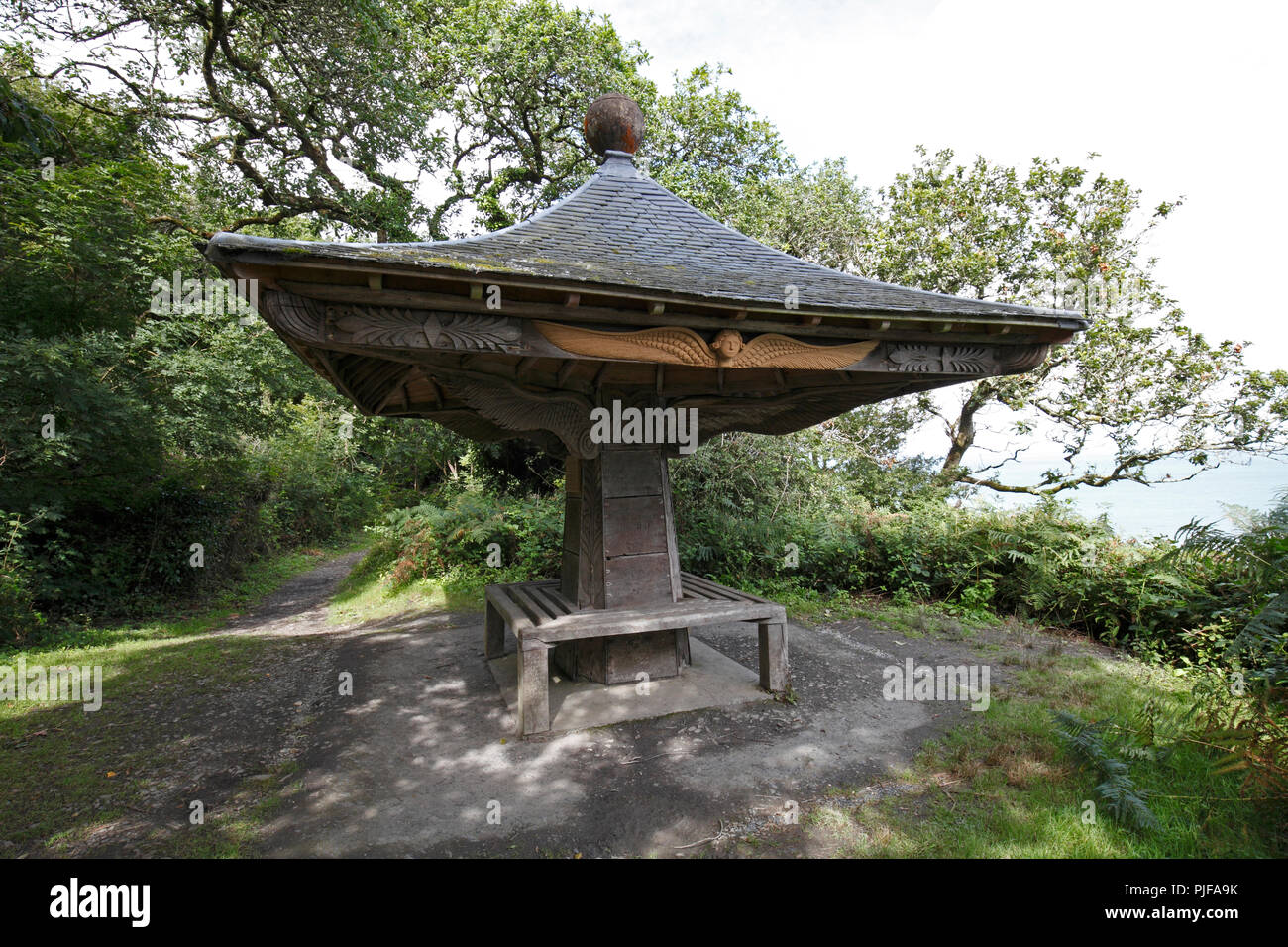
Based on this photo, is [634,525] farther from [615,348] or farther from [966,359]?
[966,359]

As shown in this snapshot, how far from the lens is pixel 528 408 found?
433cm

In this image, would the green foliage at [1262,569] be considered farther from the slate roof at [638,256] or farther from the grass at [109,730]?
the grass at [109,730]

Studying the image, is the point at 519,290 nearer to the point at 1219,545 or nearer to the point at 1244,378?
the point at 1219,545

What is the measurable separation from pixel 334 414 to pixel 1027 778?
65.1 feet

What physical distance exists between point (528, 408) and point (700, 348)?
1.43 m

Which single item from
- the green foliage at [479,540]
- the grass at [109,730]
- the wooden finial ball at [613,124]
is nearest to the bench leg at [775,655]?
the grass at [109,730]

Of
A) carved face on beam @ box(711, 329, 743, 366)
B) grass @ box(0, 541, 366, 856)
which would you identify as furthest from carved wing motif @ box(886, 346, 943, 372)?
grass @ box(0, 541, 366, 856)

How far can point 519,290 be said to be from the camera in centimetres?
318

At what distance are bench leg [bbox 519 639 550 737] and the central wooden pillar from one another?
0.73 meters

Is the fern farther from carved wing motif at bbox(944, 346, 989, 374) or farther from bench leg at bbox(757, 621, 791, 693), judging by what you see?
carved wing motif at bbox(944, 346, 989, 374)

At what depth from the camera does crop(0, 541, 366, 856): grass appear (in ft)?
10.7

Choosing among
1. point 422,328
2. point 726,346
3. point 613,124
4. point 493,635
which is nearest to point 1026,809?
point 726,346

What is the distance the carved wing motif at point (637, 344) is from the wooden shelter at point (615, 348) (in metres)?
0.01
